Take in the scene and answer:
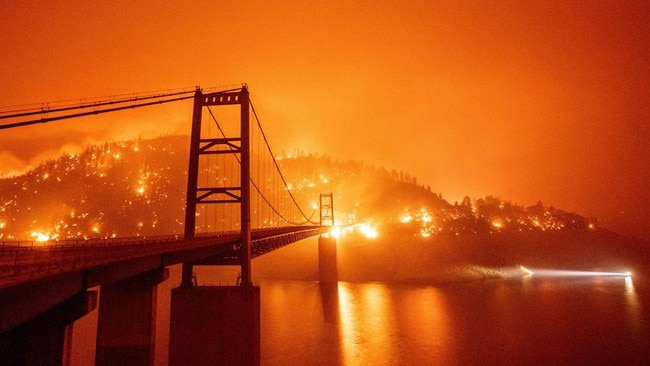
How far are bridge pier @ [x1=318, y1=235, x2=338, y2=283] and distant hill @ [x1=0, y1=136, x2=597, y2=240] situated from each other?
3441 cm

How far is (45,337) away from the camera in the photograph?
8.87 m

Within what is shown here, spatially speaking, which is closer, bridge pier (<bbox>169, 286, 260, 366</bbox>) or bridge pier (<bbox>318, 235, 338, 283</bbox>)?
bridge pier (<bbox>169, 286, 260, 366</bbox>)

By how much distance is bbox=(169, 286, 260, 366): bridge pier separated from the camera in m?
15.4

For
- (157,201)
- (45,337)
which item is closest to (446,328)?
(45,337)

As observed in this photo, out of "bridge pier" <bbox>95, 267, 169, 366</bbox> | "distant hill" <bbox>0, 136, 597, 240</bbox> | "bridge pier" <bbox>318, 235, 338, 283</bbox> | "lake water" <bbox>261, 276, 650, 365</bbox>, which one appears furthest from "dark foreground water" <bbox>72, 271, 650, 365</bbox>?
"distant hill" <bbox>0, 136, 597, 240</bbox>

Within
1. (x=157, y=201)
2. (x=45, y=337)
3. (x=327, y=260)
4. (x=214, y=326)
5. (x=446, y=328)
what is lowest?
(x=446, y=328)

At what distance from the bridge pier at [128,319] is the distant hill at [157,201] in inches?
3373

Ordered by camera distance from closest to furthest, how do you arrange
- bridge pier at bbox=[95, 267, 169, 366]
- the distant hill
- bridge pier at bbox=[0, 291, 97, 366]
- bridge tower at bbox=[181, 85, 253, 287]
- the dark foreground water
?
1. bridge pier at bbox=[0, 291, 97, 366]
2. bridge pier at bbox=[95, 267, 169, 366]
3. bridge tower at bbox=[181, 85, 253, 287]
4. the dark foreground water
5. the distant hill

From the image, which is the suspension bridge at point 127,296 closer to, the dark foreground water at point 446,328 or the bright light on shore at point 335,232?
the dark foreground water at point 446,328

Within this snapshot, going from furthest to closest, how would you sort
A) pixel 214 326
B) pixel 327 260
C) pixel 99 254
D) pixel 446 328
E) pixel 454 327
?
pixel 327 260
pixel 454 327
pixel 446 328
pixel 214 326
pixel 99 254

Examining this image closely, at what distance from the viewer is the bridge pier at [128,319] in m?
13.0

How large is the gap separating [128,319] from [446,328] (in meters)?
29.1

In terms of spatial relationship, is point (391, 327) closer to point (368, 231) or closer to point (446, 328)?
point (446, 328)

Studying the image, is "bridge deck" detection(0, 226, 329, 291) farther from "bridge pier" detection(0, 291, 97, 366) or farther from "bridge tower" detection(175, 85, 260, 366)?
"bridge tower" detection(175, 85, 260, 366)
